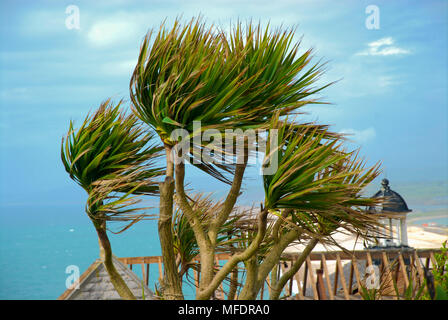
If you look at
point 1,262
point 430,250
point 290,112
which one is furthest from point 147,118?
point 1,262

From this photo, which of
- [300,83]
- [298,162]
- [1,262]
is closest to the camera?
[298,162]

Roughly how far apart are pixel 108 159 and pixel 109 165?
86mm

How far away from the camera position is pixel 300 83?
13.5 feet

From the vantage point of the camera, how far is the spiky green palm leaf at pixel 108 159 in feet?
14.0

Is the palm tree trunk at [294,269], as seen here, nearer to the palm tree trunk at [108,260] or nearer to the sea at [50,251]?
the palm tree trunk at [108,260]

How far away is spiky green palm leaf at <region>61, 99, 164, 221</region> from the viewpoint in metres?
4.27

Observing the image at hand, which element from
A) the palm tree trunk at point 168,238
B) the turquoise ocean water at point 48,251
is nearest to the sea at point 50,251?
the turquoise ocean water at point 48,251

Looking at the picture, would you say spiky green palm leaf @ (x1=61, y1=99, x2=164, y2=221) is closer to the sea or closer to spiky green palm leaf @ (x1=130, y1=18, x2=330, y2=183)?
spiky green palm leaf @ (x1=130, y1=18, x2=330, y2=183)

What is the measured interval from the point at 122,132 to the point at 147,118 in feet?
1.69

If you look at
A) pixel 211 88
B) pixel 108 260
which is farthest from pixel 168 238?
pixel 211 88

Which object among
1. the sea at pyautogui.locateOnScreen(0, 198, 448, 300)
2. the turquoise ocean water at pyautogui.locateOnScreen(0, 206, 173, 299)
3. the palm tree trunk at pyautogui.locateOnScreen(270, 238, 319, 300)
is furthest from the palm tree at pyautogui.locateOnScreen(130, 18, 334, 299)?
the turquoise ocean water at pyautogui.locateOnScreen(0, 206, 173, 299)

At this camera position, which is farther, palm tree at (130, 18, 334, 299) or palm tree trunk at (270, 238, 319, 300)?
palm tree trunk at (270, 238, 319, 300)
